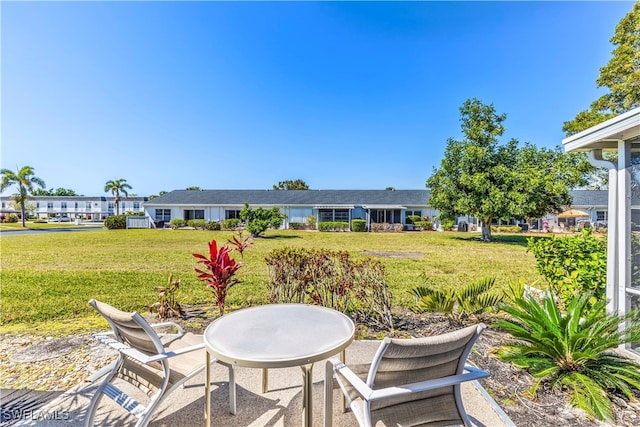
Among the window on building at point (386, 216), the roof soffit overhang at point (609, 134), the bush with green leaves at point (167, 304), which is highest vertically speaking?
the roof soffit overhang at point (609, 134)

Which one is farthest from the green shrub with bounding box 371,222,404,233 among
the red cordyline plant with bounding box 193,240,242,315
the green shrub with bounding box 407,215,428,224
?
the red cordyline plant with bounding box 193,240,242,315

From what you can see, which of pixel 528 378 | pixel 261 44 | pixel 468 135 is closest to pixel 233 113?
pixel 261 44

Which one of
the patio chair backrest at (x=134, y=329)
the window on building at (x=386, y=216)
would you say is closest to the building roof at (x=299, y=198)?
the window on building at (x=386, y=216)

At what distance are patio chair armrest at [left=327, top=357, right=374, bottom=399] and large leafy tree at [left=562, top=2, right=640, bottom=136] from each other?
66.2ft

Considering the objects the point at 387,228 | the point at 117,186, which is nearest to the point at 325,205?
the point at 387,228

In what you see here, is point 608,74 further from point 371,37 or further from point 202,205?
point 202,205

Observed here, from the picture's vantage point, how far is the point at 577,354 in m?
2.85

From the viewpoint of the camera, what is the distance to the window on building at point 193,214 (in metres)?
33.4

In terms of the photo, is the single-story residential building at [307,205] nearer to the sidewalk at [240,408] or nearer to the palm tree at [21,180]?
the palm tree at [21,180]

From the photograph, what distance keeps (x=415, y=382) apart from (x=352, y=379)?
0.40 metres

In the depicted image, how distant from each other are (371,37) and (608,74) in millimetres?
13734

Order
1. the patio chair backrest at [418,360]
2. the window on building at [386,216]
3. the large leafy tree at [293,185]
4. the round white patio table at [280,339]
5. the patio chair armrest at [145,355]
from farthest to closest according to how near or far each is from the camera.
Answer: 1. the large leafy tree at [293,185]
2. the window on building at [386,216]
3. the patio chair armrest at [145,355]
4. the round white patio table at [280,339]
5. the patio chair backrest at [418,360]

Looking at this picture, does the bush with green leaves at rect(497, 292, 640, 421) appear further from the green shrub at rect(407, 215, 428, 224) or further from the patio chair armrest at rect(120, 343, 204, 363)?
the green shrub at rect(407, 215, 428, 224)

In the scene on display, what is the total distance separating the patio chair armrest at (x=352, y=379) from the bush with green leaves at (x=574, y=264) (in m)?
4.20
